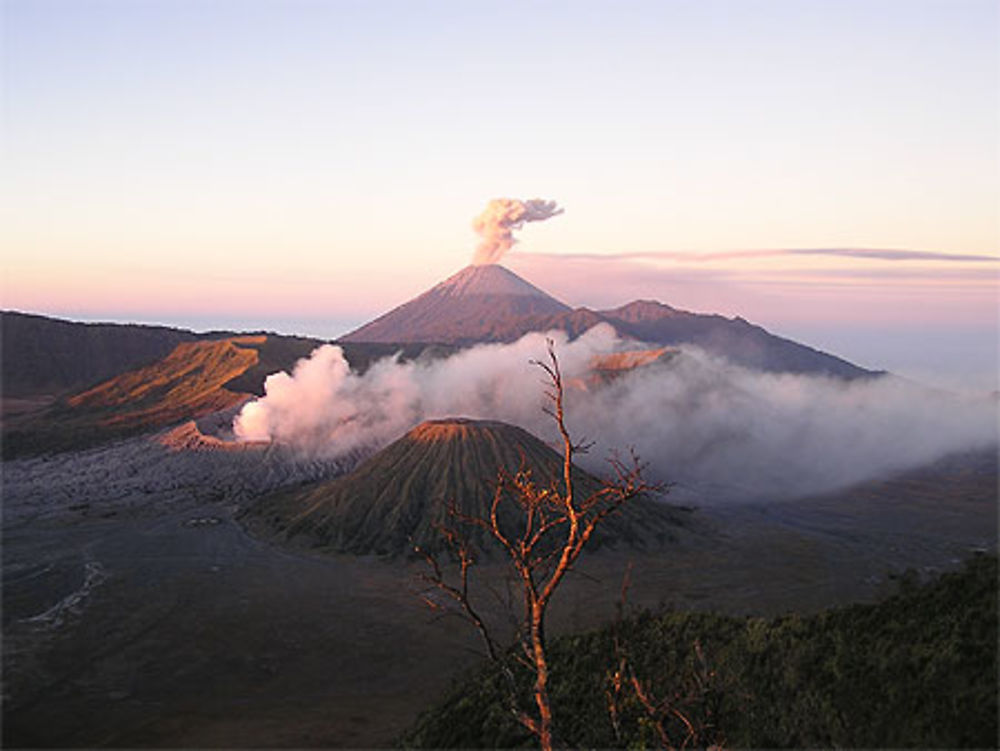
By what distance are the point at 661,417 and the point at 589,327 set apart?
88.0 metres

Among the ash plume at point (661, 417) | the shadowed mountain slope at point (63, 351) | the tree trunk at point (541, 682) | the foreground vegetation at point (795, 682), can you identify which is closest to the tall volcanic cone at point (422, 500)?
the ash plume at point (661, 417)

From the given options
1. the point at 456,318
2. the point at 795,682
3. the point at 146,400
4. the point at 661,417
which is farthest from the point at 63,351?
the point at 795,682

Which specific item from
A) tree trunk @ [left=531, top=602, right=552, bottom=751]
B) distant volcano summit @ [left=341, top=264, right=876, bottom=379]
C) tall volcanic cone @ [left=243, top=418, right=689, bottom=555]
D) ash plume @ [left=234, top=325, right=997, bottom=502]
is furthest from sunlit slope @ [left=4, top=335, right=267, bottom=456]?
tree trunk @ [left=531, top=602, right=552, bottom=751]

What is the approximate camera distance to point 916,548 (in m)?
46.3

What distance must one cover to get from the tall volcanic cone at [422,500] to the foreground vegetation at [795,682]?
26.3 meters

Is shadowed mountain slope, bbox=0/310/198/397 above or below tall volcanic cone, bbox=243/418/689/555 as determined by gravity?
above

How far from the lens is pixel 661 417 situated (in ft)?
273

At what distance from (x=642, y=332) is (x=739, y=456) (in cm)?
10000

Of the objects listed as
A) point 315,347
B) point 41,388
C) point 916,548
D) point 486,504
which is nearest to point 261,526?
point 486,504

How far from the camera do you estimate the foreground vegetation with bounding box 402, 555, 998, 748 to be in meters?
11.4

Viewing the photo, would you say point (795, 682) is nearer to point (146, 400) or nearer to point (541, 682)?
point (541, 682)

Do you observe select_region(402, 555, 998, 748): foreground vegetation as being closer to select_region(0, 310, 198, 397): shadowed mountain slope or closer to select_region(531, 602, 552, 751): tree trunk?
select_region(531, 602, 552, 751): tree trunk

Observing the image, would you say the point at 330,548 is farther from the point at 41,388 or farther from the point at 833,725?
the point at 41,388

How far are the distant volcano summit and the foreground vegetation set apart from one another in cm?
14176
